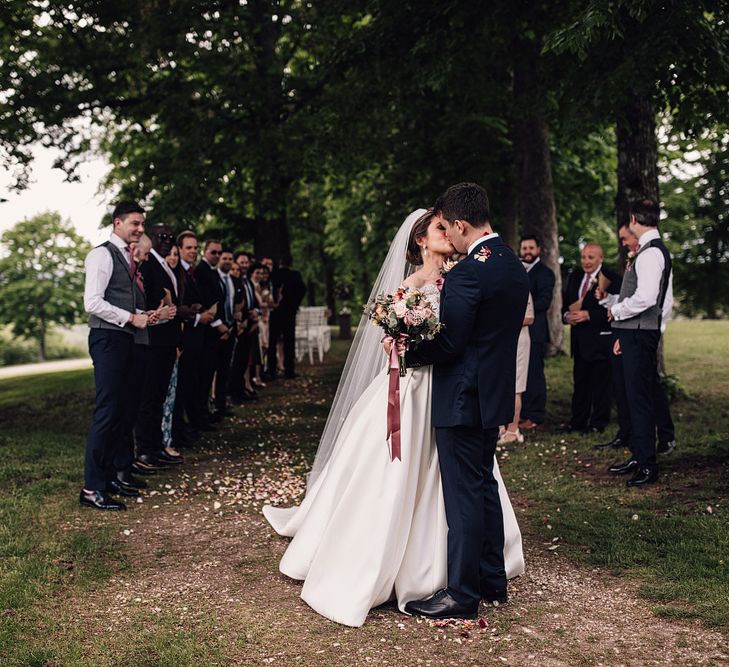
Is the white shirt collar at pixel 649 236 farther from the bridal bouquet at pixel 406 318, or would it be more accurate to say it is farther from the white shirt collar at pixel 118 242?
the white shirt collar at pixel 118 242

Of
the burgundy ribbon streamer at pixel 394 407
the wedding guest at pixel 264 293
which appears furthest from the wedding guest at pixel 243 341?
the burgundy ribbon streamer at pixel 394 407

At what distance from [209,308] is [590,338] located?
5.08m

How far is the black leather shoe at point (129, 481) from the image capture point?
27.0 feet

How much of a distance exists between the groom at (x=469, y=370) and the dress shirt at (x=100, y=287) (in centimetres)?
331

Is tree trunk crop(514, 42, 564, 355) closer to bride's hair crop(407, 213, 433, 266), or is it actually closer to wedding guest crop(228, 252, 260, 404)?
wedding guest crop(228, 252, 260, 404)

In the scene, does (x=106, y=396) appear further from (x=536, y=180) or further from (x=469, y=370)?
(x=536, y=180)

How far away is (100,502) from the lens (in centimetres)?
749

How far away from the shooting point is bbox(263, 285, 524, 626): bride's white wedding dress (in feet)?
16.9

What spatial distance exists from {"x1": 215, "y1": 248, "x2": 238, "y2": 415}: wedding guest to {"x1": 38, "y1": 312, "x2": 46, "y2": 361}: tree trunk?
50.1 meters

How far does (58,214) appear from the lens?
6656 cm

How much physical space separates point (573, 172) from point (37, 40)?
1287 centimetres

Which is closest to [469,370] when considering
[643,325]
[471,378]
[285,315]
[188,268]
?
[471,378]

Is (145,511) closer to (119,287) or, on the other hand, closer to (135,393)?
(135,393)

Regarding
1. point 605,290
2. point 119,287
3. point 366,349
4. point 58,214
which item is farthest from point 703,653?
point 58,214
